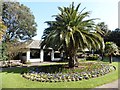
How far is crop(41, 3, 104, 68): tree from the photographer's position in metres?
21.3

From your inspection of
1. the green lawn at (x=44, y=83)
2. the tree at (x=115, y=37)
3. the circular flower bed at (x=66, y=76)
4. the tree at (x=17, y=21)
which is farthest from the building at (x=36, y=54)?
the tree at (x=115, y=37)

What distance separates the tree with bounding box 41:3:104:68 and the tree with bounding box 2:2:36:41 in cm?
2164

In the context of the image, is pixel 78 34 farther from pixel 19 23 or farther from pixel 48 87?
pixel 19 23

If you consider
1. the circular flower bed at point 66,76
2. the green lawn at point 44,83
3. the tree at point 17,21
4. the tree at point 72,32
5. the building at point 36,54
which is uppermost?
the tree at point 17,21

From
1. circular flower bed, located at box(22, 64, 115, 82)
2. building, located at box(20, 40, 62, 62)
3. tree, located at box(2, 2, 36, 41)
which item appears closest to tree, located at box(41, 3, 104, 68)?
circular flower bed, located at box(22, 64, 115, 82)

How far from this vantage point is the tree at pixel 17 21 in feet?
144

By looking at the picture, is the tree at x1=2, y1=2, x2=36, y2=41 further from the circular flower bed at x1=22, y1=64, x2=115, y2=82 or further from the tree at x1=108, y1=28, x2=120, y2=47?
the circular flower bed at x1=22, y1=64, x2=115, y2=82

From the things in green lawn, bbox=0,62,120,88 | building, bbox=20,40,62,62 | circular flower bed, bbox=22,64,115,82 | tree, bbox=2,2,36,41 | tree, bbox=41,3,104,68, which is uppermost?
tree, bbox=2,2,36,41

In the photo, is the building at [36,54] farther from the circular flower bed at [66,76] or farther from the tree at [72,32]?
the circular flower bed at [66,76]

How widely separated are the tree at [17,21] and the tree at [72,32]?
21.6 meters

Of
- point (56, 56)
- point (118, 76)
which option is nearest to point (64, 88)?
point (118, 76)

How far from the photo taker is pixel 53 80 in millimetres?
17453

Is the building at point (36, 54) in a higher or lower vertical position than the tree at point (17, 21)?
lower

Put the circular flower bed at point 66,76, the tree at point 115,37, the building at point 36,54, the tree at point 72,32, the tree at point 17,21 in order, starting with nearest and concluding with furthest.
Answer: the circular flower bed at point 66,76 → the tree at point 72,32 → the building at point 36,54 → the tree at point 17,21 → the tree at point 115,37
